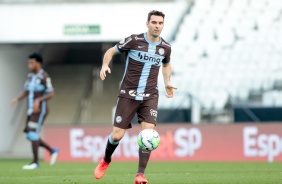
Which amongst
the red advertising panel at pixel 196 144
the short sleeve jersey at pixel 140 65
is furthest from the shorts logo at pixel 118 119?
the red advertising panel at pixel 196 144

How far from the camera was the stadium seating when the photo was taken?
24.0 m

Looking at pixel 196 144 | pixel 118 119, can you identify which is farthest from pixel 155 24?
pixel 196 144

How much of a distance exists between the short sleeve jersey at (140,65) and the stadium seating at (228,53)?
12.4m

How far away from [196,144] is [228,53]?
17.1 ft

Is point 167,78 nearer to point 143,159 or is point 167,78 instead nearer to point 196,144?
point 143,159

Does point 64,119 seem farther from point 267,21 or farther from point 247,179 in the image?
point 247,179

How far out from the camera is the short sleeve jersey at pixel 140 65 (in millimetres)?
10797

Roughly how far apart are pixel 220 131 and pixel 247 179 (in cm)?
940

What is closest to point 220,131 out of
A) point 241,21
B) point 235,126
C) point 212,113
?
point 235,126

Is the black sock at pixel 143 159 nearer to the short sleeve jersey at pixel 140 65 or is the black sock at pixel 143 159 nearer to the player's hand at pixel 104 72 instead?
the short sleeve jersey at pixel 140 65

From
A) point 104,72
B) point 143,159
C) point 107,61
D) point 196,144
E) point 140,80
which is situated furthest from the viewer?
point 196,144

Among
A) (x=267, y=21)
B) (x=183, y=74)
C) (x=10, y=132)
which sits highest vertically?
(x=267, y=21)

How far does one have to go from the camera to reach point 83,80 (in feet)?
103

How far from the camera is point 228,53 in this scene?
25234mm
